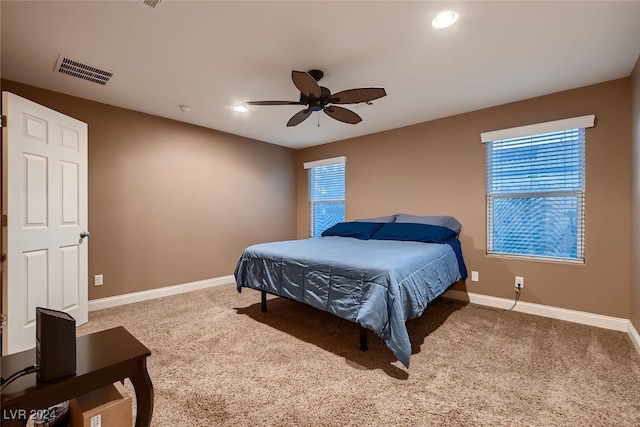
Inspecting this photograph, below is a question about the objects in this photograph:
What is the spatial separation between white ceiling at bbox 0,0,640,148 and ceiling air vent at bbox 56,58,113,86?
0.07 m

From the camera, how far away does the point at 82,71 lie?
2498mm

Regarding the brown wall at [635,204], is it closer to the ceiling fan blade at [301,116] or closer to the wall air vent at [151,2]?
the ceiling fan blade at [301,116]

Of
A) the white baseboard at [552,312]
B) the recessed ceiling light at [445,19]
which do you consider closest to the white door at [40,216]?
the recessed ceiling light at [445,19]

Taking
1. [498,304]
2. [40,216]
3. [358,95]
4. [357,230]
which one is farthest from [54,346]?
[498,304]

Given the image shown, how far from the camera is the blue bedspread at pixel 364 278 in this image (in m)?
1.96

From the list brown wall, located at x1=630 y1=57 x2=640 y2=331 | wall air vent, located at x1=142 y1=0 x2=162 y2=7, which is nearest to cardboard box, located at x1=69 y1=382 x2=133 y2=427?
wall air vent, located at x1=142 y1=0 x2=162 y2=7

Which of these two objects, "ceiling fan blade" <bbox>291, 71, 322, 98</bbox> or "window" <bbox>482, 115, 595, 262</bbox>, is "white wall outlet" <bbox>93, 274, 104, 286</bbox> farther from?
"window" <bbox>482, 115, 595, 262</bbox>

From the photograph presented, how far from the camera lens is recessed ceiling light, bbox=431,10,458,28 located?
1781mm

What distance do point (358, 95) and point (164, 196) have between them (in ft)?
9.56

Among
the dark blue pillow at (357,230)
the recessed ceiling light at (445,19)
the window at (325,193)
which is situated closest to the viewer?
the recessed ceiling light at (445,19)

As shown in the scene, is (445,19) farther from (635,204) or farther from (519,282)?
(519,282)

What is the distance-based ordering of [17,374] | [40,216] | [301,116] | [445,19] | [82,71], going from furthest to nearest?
[301,116], [82,71], [40,216], [445,19], [17,374]

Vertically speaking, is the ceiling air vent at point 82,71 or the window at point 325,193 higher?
the ceiling air vent at point 82,71

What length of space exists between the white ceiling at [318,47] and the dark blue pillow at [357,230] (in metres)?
1.55
